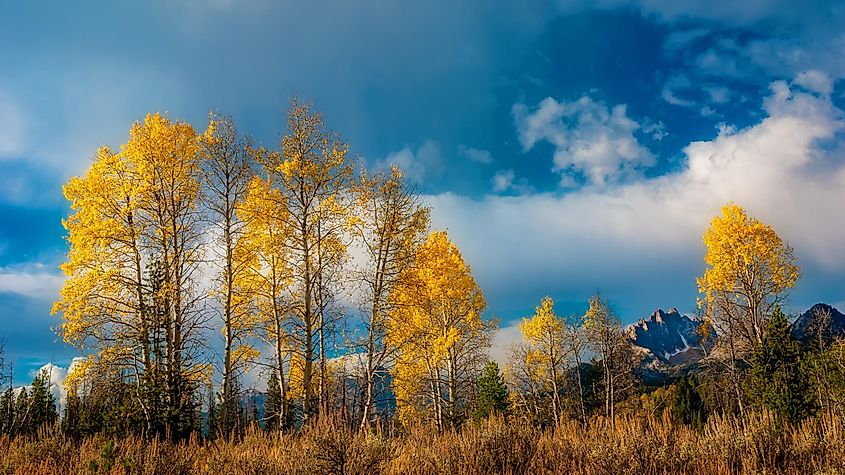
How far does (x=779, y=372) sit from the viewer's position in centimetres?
2848

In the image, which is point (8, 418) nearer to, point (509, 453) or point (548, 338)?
point (509, 453)

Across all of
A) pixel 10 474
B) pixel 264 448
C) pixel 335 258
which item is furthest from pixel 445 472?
pixel 335 258

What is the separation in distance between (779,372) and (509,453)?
85.0 ft

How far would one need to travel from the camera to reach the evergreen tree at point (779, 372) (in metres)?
28.2

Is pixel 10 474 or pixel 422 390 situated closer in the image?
pixel 10 474

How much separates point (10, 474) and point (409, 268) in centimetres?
1286

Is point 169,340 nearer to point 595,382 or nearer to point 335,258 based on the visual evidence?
point 335,258

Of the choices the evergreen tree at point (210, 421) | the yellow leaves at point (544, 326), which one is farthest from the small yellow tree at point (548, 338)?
the evergreen tree at point (210, 421)

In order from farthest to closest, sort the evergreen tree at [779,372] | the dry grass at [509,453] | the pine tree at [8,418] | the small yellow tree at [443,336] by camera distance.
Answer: the evergreen tree at [779,372] → the small yellow tree at [443,336] → the pine tree at [8,418] → the dry grass at [509,453]

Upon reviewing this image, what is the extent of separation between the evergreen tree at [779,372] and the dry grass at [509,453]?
70.9ft

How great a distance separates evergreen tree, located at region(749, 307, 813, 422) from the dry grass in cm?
2162

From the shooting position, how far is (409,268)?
64.1ft

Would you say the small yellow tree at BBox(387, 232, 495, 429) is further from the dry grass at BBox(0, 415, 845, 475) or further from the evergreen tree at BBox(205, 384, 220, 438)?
the dry grass at BBox(0, 415, 845, 475)

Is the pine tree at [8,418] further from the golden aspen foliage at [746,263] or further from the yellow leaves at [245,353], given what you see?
the golden aspen foliage at [746,263]
